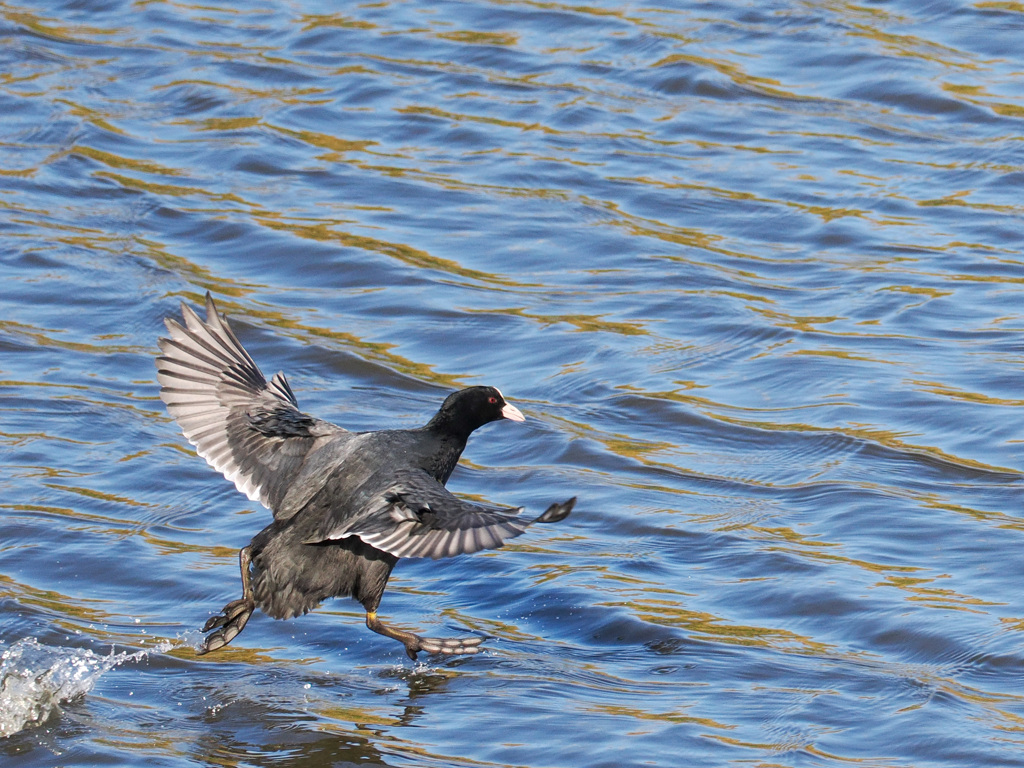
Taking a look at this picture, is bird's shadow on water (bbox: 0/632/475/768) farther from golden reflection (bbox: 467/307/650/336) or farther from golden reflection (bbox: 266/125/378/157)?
golden reflection (bbox: 266/125/378/157)

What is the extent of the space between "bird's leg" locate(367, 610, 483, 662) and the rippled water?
82mm

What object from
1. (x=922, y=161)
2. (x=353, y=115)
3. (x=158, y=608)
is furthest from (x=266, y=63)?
(x=158, y=608)

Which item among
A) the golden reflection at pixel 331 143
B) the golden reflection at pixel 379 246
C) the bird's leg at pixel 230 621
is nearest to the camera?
the bird's leg at pixel 230 621

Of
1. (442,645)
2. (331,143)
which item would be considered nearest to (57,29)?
(331,143)

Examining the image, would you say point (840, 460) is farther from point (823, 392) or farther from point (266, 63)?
point (266, 63)

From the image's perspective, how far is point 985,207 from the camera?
10102 mm

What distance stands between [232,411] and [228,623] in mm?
1033

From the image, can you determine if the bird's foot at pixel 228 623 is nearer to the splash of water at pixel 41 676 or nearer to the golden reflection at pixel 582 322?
the splash of water at pixel 41 676

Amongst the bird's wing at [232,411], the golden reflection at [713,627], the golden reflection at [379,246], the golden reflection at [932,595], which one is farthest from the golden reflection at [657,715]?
the golden reflection at [379,246]

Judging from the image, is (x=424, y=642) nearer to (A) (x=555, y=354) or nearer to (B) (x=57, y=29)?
(A) (x=555, y=354)

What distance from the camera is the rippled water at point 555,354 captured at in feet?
18.8

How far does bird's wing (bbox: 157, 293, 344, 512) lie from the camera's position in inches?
255

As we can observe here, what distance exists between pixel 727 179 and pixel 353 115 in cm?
311

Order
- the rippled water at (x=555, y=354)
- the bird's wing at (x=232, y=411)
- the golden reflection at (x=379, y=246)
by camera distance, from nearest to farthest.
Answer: the rippled water at (x=555, y=354)
the bird's wing at (x=232, y=411)
the golden reflection at (x=379, y=246)
